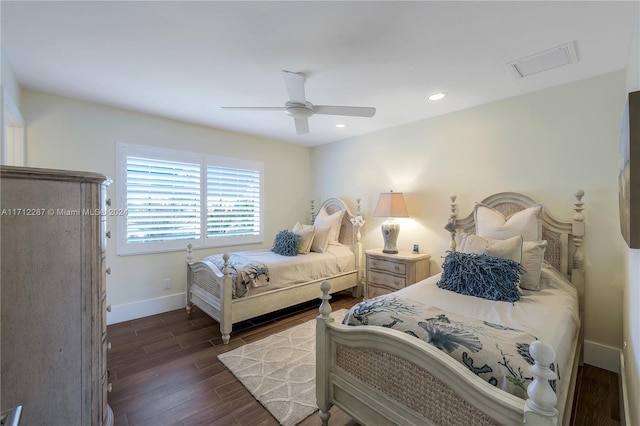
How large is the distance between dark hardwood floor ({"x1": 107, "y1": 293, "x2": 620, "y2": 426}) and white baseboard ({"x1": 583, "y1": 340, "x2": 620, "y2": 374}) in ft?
0.22

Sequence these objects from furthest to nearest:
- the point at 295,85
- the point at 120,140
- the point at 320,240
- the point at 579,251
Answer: the point at 320,240, the point at 120,140, the point at 579,251, the point at 295,85

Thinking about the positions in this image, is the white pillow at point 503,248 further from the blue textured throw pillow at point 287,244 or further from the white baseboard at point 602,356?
the blue textured throw pillow at point 287,244

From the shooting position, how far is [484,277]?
6.29 feet

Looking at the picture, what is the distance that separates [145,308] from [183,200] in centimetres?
140

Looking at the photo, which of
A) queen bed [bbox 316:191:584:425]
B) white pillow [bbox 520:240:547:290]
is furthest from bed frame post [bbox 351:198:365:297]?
white pillow [bbox 520:240:547:290]

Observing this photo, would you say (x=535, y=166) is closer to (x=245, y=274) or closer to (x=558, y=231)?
(x=558, y=231)

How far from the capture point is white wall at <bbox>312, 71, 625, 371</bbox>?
2.28 meters

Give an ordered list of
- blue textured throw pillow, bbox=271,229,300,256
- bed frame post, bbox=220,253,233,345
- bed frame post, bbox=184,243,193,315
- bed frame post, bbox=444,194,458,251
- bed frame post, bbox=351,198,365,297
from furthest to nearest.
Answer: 1. bed frame post, bbox=351,198,365,297
2. blue textured throw pillow, bbox=271,229,300,256
3. bed frame post, bbox=184,243,193,315
4. bed frame post, bbox=444,194,458,251
5. bed frame post, bbox=220,253,233,345

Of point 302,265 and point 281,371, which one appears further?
point 302,265

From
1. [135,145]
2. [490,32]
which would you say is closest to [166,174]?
[135,145]

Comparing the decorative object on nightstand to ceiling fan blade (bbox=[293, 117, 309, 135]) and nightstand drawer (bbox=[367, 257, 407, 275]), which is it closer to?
nightstand drawer (bbox=[367, 257, 407, 275])

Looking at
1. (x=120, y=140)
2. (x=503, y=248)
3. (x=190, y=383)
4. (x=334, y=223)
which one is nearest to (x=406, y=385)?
(x=503, y=248)

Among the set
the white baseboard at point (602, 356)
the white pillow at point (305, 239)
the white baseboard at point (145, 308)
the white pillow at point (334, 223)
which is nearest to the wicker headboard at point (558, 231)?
the white baseboard at point (602, 356)

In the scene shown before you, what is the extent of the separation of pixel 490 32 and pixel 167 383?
11.0 ft
